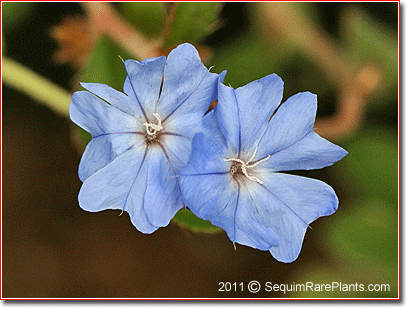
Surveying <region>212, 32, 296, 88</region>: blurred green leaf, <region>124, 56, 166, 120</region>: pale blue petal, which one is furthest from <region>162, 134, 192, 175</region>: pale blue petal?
<region>212, 32, 296, 88</region>: blurred green leaf

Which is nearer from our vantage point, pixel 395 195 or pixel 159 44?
pixel 159 44

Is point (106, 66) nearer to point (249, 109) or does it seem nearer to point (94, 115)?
point (94, 115)

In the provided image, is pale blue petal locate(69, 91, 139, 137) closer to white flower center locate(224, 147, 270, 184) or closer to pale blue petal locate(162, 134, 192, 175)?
pale blue petal locate(162, 134, 192, 175)

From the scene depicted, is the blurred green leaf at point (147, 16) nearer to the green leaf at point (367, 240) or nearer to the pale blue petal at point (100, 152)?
the pale blue petal at point (100, 152)

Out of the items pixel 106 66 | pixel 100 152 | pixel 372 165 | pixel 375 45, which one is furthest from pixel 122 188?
pixel 375 45

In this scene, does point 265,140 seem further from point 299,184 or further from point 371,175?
point 371,175

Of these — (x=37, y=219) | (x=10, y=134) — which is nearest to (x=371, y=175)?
(x=37, y=219)
